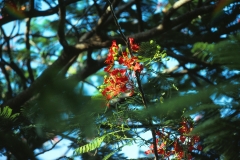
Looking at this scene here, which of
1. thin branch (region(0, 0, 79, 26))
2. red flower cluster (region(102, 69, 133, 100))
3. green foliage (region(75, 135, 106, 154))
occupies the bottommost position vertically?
green foliage (region(75, 135, 106, 154))

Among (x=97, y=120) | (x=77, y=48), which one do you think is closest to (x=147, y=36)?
(x=77, y=48)

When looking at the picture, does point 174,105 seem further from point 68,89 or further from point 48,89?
point 48,89

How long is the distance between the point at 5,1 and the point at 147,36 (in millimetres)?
981

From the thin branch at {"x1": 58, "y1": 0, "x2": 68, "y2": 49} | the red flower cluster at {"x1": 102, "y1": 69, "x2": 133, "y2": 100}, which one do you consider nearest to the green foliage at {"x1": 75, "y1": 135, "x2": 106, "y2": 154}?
the red flower cluster at {"x1": 102, "y1": 69, "x2": 133, "y2": 100}

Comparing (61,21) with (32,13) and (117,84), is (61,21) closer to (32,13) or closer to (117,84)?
(32,13)

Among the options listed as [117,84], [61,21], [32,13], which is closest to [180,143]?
[117,84]

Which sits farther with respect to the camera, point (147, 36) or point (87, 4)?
point (87, 4)

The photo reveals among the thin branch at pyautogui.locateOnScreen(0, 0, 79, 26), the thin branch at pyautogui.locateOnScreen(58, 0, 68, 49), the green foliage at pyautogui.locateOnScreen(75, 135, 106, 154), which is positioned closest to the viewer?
the green foliage at pyautogui.locateOnScreen(75, 135, 106, 154)

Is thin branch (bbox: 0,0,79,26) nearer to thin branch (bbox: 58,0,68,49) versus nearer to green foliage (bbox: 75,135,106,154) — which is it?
thin branch (bbox: 58,0,68,49)

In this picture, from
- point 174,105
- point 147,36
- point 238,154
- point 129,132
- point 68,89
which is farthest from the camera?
point 147,36

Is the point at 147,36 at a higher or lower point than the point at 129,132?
higher

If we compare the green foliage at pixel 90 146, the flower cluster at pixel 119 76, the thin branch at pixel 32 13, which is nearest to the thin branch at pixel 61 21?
the thin branch at pixel 32 13

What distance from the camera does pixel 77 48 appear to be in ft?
8.90

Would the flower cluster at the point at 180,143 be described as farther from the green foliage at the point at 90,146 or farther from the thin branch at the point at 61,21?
the thin branch at the point at 61,21
